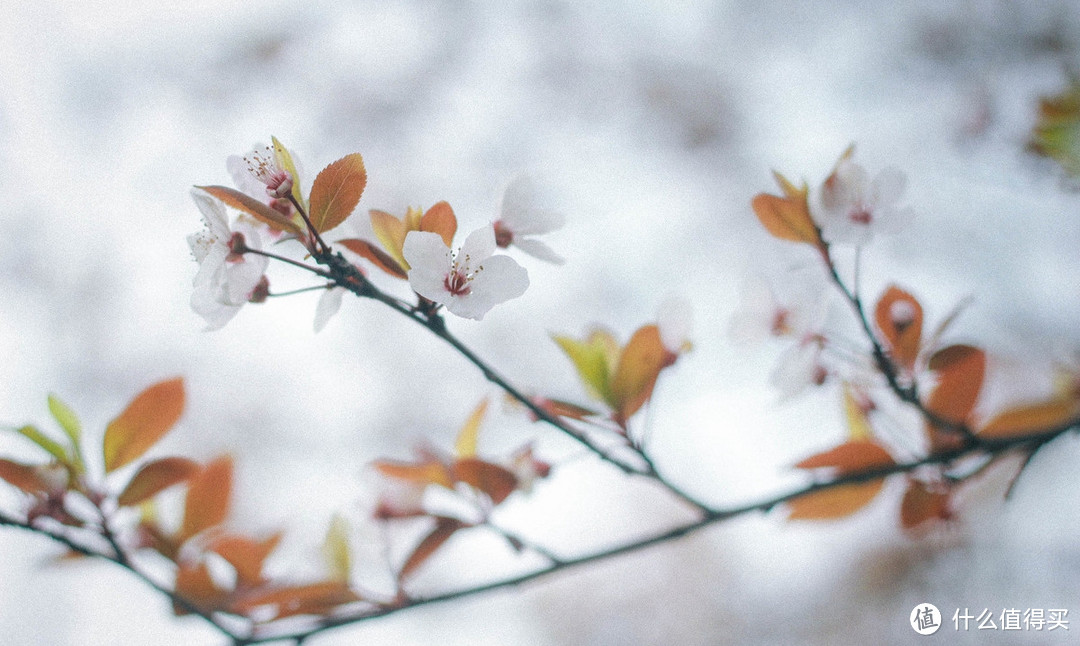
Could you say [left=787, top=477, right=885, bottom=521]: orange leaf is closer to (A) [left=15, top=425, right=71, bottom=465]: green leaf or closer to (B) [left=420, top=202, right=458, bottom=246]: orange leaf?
(B) [left=420, top=202, right=458, bottom=246]: orange leaf

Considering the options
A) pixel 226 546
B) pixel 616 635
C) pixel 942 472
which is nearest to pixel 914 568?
pixel 616 635

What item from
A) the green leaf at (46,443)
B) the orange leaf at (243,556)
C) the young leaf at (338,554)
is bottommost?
the young leaf at (338,554)

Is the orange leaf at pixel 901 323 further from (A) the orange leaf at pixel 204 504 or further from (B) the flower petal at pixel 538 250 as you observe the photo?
(A) the orange leaf at pixel 204 504

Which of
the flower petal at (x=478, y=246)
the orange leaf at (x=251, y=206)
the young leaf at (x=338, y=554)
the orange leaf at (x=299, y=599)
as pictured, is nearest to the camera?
the orange leaf at (x=251, y=206)

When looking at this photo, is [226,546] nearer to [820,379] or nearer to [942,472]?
[820,379]

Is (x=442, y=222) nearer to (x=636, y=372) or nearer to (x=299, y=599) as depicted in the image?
(x=636, y=372)

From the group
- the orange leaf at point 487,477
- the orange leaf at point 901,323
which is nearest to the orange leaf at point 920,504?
the orange leaf at point 901,323
